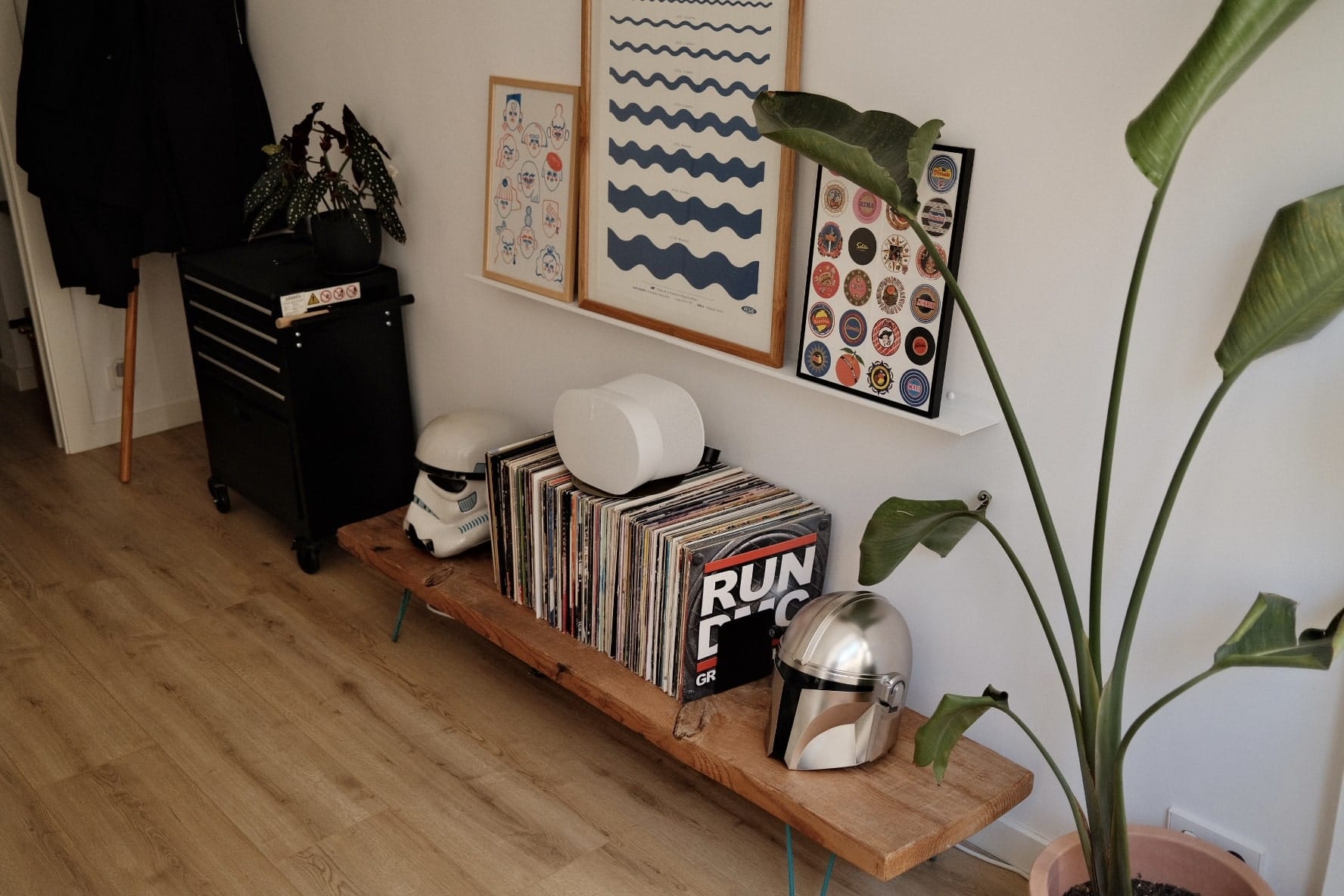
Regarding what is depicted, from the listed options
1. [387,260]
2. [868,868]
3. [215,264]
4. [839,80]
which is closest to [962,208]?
[839,80]

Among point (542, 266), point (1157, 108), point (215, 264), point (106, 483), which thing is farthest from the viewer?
point (106, 483)

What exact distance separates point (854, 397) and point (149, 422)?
3.06 meters

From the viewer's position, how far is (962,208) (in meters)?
1.98

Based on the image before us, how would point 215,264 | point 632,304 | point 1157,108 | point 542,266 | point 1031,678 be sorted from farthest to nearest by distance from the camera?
point 215,264 < point 542,266 < point 632,304 < point 1031,678 < point 1157,108

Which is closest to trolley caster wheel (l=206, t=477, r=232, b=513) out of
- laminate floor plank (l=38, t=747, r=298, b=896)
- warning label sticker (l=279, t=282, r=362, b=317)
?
warning label sticker (l=279, t=282, r=362, b=317)

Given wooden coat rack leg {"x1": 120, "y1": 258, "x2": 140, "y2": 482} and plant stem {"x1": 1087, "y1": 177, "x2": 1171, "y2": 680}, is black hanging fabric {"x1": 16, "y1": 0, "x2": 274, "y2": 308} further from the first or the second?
plant stem {"x1": 1087, "y1": 177, "x2": 1171, "y2": 680}

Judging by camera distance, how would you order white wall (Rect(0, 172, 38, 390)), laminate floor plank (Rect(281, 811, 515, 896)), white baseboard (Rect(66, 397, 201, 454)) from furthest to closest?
white wall (Rect(0, 172, 38, 390)) < white baseboard (Rect(66, 397, 201, 454)) < laminate floor plank (Rect(281, 811, 515, 896))

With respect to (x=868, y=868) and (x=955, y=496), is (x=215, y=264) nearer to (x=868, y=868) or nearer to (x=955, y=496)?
(x=955, y=496)

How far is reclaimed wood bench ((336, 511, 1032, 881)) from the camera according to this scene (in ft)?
6.45

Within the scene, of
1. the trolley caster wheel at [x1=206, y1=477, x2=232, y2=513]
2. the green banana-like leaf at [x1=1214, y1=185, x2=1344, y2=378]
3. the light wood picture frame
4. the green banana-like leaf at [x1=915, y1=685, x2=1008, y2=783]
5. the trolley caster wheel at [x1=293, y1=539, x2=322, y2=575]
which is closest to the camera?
the green banana-like leaf at [x1=1214, y1=185, x2=1344, y2=378]

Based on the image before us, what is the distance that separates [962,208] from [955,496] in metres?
0.51

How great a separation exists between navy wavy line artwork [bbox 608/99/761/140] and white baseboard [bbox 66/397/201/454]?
2.34 m

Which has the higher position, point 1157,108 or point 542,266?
point 1157,108

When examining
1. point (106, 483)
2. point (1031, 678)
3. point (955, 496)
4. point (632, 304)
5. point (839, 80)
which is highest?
point (839, 80)
